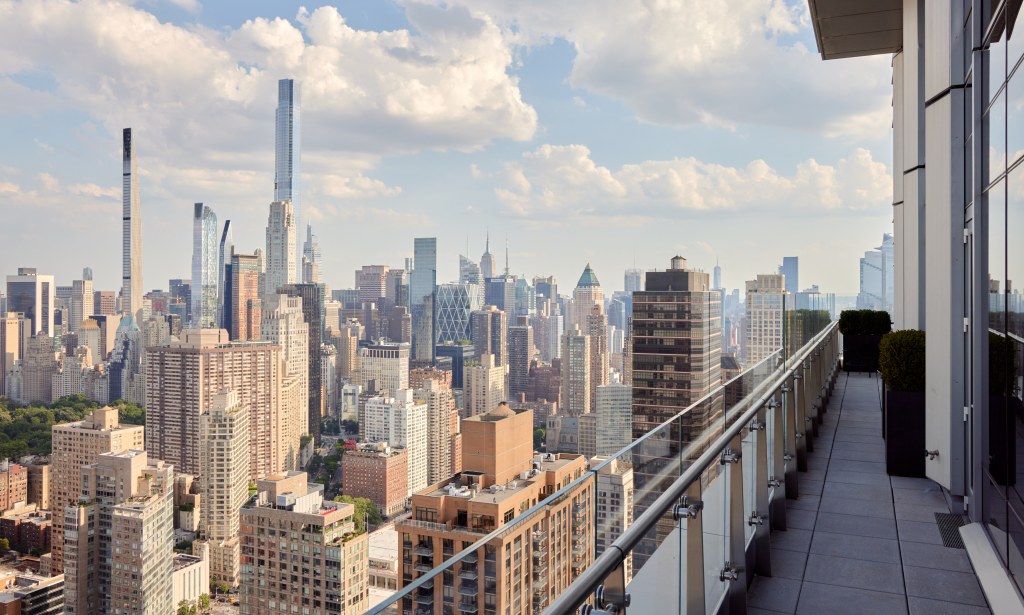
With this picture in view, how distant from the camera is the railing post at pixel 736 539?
2.74 m

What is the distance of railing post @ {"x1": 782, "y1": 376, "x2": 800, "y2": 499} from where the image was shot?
4.30m

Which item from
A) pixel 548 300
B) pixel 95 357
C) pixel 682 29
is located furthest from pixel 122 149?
pixel 682 29

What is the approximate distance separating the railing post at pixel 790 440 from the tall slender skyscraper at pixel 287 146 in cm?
12609

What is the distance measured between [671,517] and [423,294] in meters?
91.3

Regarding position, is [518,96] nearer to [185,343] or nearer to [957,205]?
[185,343]

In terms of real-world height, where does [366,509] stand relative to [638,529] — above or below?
below

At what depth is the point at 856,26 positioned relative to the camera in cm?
790

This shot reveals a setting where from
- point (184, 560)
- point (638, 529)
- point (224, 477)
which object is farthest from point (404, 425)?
point (638, 529)

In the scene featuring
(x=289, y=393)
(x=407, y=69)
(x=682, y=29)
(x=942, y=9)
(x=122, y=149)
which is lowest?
(x=289, y=393)

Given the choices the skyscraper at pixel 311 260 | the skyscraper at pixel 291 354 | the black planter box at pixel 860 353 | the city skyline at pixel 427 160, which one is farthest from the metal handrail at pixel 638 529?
the skyscraper at pixel 311 260

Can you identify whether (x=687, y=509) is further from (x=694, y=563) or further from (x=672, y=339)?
(x=672, y=339)

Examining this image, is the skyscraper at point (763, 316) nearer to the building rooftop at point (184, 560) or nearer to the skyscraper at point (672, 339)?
the skyscraper at point (672, 339)

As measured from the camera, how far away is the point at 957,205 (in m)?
4.17

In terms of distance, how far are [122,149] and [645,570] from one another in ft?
386
